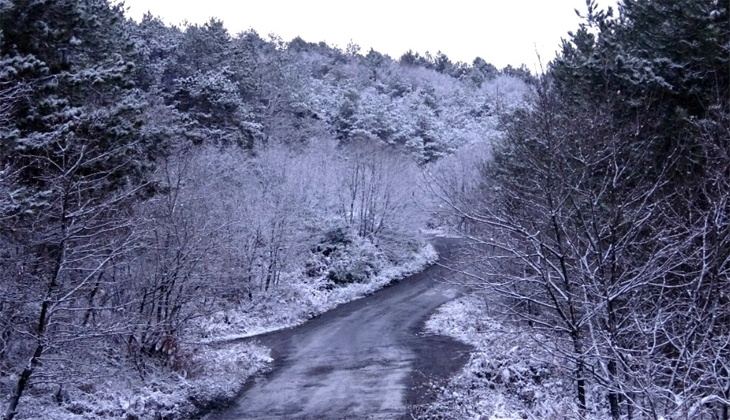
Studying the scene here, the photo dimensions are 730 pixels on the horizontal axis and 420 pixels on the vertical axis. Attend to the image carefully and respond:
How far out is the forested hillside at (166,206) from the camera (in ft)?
31.7

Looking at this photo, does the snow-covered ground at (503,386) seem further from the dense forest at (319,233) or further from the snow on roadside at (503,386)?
the dense forest at (319,233)

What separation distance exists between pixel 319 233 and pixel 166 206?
17541 mm

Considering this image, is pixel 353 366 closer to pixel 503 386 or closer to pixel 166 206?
pixel 503 386

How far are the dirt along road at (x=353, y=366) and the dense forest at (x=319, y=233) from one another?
3.17 ft

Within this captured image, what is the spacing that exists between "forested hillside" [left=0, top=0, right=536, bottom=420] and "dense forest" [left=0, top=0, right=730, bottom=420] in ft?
0.29

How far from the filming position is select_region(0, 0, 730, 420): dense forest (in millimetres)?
6910

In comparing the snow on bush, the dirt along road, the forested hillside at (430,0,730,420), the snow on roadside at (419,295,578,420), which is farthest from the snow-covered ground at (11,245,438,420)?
the forested hillside at (430,0,730,420)

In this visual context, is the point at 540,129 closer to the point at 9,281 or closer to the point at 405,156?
the point at 9,281

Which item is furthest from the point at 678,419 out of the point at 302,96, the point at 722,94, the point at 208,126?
the point at 302,96

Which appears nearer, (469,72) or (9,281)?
(9,281)

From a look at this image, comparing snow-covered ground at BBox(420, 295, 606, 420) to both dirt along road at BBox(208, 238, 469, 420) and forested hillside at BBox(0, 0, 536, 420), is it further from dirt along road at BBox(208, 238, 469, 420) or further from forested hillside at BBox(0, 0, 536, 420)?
forested hillside at BBox(0, 0, 536, 420)

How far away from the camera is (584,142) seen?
8.02m

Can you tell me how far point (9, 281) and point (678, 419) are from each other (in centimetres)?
908

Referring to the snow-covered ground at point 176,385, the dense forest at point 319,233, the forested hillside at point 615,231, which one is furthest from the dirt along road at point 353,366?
the forested hillside at point 615,231
